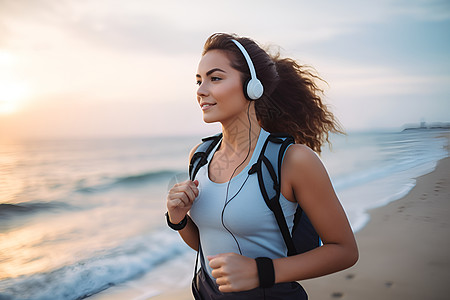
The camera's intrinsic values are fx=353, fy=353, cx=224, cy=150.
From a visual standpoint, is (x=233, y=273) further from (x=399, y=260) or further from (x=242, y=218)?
(x=399, y=260)

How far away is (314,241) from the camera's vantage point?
148 centimetres

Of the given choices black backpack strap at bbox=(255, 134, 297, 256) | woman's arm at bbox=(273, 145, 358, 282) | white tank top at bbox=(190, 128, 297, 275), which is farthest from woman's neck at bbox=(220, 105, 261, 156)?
woman's arm at bbox=(273, 145, 358, 282)

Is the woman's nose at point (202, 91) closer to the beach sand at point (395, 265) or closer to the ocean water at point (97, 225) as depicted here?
the ocean water at point (97, 225)

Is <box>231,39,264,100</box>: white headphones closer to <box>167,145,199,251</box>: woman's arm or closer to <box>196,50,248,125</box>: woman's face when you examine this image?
<box>196,50,248,125</box>: woman's face

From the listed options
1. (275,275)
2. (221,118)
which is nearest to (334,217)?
(275,275)

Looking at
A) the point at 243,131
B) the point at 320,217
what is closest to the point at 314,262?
the point at 320,217

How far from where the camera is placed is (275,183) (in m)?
1.36

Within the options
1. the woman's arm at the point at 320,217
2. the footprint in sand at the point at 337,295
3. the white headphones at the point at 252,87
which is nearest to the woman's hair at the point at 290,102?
the white headphones at the point at 252,87

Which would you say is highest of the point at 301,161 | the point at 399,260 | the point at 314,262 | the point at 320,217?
the point at 301,161

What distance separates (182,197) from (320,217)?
0.55 meters

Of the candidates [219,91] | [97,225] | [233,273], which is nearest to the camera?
[233,273]

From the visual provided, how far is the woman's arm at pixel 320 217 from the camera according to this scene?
4.25ft

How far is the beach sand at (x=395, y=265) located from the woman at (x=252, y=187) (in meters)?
2.54

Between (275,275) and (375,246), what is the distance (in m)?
4.39
